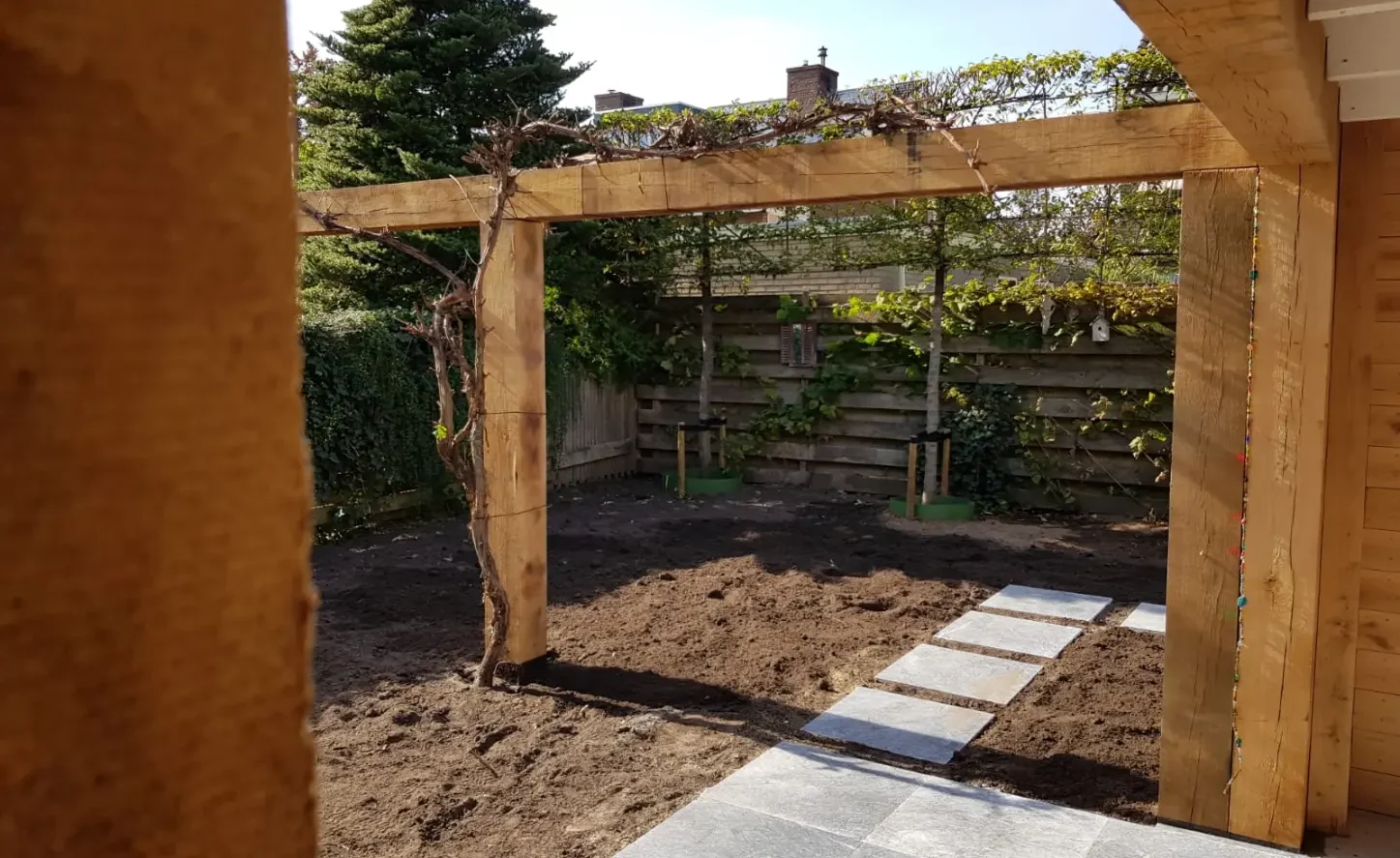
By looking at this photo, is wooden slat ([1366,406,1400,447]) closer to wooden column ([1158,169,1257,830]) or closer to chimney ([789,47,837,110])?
wooden column ([1158,169,1257,830])

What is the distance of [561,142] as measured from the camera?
10555 millimetres

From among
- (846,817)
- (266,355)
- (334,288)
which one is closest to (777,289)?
(334,288)

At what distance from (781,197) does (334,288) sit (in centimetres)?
742

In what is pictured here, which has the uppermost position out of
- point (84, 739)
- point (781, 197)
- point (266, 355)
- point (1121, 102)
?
point (1121, 102)

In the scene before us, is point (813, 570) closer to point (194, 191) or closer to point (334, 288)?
point (334, 288)

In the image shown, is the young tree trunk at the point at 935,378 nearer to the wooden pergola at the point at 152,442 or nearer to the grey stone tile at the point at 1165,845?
the grey stone tile at the point at 1165,845

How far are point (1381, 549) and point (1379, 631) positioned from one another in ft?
0.94

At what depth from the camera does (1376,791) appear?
3.51 m

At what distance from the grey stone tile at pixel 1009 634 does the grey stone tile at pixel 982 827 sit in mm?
1844

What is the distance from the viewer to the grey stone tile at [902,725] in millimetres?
3926

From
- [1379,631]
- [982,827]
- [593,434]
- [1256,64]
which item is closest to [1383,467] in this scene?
[1379,631]

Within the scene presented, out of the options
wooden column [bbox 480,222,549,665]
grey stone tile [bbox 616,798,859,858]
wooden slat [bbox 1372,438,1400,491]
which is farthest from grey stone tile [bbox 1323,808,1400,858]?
wooden column [bbox 480,222,549,665]

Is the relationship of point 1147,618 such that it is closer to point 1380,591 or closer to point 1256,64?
point 1380,591

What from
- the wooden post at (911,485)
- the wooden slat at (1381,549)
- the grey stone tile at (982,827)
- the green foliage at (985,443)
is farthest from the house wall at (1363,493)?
the green foliage at (985,443)
